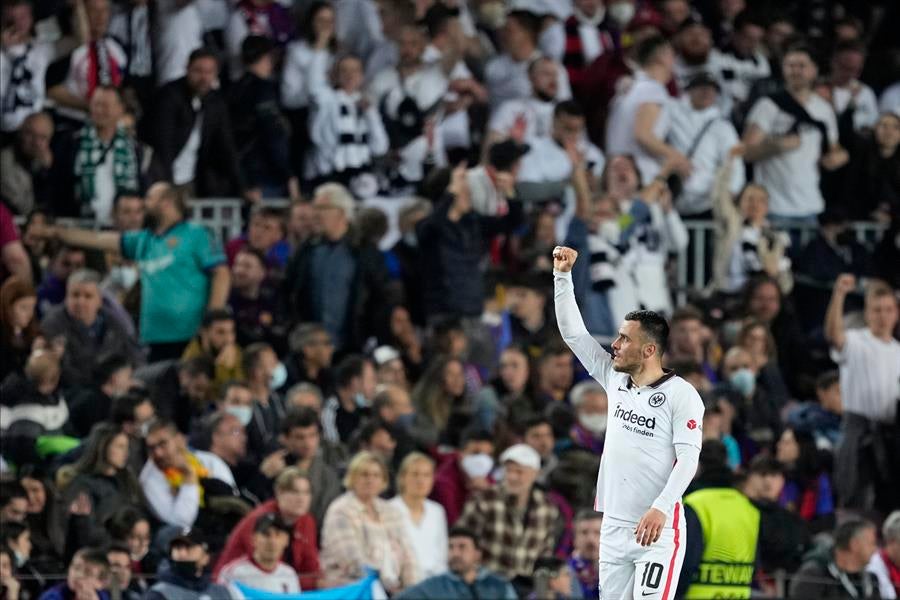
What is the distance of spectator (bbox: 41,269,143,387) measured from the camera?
1557 cm

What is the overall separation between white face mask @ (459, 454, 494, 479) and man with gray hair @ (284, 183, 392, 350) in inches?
79.8

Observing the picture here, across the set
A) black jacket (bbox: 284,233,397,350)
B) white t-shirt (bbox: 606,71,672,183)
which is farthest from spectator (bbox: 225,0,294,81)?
white t-shirt (bbox: 606,71,672,183)

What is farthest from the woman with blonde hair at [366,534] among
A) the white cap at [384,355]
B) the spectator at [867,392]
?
the spectator at [867,392]

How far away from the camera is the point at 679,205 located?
19938 mm

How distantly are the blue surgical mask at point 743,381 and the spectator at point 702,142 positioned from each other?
2.37 m

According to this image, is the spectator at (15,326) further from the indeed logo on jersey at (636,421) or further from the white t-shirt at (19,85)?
the indeed logo on jersey at (636,421)

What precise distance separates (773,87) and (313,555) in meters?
8.69

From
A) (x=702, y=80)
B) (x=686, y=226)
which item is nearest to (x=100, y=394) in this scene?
(x=686, y=226)

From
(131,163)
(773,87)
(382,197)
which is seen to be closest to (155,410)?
(131,163)

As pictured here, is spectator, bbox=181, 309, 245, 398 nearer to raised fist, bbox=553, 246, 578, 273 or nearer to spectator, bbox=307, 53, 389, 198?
spectator, bbox=307, 53, 389, 198

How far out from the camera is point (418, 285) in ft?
58.4

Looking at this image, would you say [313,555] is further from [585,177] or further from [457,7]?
[457,7]

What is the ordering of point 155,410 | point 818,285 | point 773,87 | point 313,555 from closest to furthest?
point 313,555
point 155,410
point 818,285
point 773,87

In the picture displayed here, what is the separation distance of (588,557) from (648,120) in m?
5.95
